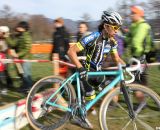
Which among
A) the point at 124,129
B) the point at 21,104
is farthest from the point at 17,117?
the point at 124,129

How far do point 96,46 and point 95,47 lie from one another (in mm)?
23

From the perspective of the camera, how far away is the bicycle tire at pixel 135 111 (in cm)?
498

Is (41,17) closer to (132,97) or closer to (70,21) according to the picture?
(70,21)

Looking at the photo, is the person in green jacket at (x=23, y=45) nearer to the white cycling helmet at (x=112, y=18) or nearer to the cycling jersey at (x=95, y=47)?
the cycling jersey at (x=95, y=47)

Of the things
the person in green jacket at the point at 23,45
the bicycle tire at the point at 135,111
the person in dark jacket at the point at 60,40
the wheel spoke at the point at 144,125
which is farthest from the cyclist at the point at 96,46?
the person in green jacket at the point at 23,45

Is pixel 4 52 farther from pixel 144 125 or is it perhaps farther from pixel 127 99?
pixel 144 125

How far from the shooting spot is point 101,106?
5004 mm

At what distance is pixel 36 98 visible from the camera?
5.56 meters

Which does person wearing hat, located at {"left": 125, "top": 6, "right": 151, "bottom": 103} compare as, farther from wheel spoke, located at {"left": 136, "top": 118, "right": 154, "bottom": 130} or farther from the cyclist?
wheel spoke, located at {"left": 136, "top": 118, "right": 154, "bottom": 130}

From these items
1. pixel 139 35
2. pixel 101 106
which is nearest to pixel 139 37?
pixel 139 35

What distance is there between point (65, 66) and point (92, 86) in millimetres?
2605

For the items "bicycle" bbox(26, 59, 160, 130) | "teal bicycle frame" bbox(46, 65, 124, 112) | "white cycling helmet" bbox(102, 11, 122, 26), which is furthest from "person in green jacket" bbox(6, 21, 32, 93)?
"white cycling helmet" bbox(102, 11, 122, 26)

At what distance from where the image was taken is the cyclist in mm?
5169

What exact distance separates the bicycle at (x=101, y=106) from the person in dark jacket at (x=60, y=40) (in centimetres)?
322
